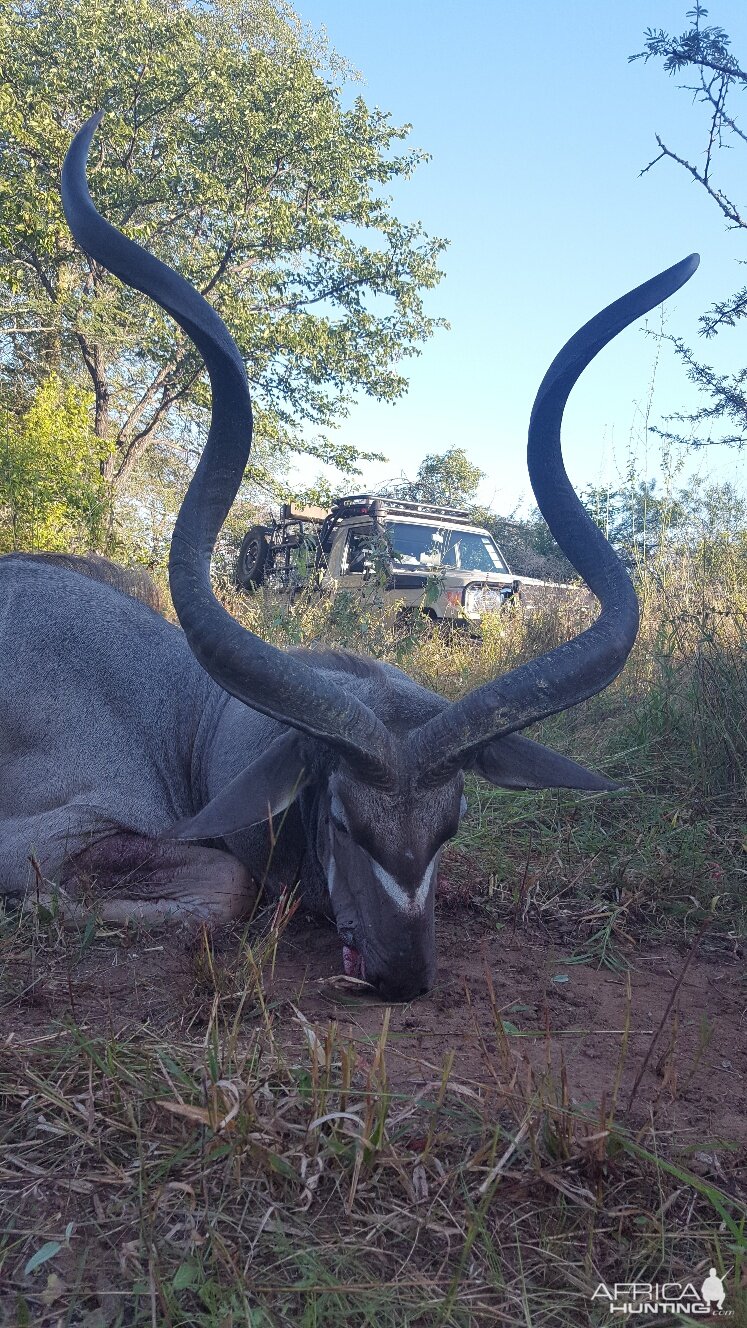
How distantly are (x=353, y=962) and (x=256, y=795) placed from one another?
26.3 inches

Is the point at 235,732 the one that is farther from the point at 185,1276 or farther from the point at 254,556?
the point at 254,556

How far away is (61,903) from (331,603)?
20.9 ft

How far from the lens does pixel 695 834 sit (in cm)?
488

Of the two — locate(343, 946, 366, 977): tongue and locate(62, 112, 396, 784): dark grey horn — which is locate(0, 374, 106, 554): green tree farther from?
locate(343, 946, 366, 977): tongue

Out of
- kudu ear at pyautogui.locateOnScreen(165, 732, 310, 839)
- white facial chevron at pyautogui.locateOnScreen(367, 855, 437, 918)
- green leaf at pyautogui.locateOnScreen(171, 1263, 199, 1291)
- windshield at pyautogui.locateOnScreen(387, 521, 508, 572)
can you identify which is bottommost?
green leaf at pyautogui.locateOnScreen(171, 1263, 199, 1291)

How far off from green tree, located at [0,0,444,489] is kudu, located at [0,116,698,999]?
674 inches

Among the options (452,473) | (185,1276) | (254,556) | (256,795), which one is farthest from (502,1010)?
(452,473)

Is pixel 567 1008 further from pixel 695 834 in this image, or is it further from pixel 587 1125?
pixel 695 834

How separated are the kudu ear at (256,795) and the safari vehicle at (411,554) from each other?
8696mm

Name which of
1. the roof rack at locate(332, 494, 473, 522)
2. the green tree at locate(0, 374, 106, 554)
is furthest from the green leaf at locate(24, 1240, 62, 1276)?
the roof rack at locate(332, 494, 473, 522)

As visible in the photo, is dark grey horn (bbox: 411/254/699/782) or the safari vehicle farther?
the safari vehicle

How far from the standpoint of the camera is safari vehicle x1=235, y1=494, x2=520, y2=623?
14.1 m

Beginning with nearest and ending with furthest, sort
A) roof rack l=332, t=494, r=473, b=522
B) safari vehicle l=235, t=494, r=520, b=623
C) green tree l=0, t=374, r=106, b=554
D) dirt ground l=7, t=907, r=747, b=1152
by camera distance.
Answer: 1. dirt ground l=7, t=907, r=747, b=1152
2. green tree l=0, t=374, r=106, b=554
3. safari vehicle l=235, t=494, r=520, b=623
4. roof rack l=332, t=494, r=473, b=522

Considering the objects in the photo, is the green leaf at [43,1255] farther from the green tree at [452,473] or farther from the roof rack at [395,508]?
the green tree at [452,473]
